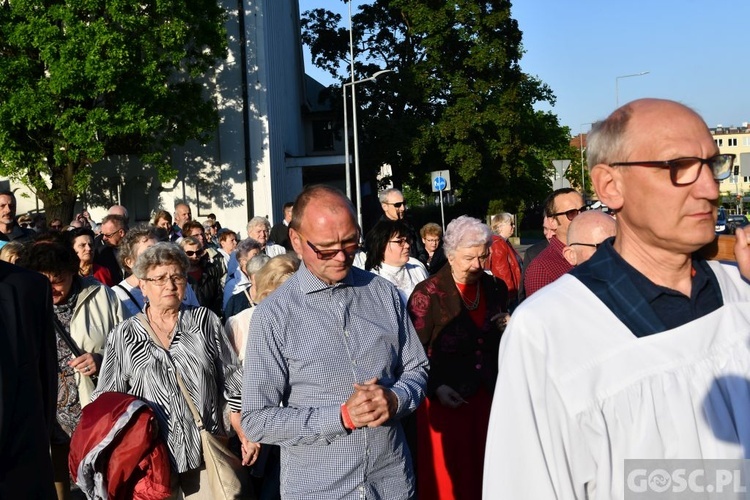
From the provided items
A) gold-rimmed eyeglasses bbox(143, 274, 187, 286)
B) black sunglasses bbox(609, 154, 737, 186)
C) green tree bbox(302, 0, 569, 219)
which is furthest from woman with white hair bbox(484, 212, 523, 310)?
green tree bbox(302, 0, 569, 219)

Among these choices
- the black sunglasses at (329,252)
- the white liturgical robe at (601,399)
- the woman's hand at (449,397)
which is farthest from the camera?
the woman's hand at (449,397)

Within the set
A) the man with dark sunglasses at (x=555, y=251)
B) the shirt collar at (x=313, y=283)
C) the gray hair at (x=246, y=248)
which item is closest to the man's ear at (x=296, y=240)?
the shirt collar at (x=313, y=283)

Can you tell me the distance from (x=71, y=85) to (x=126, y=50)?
1.95 metres

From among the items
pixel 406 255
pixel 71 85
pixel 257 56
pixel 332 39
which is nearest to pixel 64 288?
pixel 406 255

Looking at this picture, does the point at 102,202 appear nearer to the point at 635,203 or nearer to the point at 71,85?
the point at 71,85

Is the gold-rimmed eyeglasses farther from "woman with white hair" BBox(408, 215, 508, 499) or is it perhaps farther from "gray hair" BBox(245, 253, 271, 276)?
"gray hair" BBox(245, 253, 271, 276)

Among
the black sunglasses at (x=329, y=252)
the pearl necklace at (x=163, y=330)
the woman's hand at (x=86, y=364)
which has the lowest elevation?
the woman's hand at (x=86, y=364)

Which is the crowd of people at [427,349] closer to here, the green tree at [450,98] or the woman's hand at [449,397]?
the woman's hand at [449,397]

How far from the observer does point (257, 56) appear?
36.0 meters

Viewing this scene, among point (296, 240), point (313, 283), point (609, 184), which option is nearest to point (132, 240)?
point (296, 240)

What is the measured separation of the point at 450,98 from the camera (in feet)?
149

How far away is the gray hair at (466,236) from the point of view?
21.2ft

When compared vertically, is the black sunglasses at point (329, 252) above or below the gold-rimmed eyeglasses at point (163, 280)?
above

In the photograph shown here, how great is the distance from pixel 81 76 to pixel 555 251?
24496 mm
